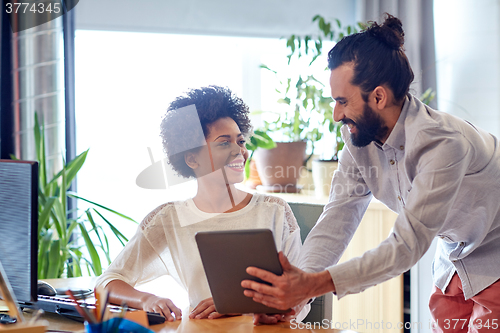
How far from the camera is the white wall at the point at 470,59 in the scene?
2297mm

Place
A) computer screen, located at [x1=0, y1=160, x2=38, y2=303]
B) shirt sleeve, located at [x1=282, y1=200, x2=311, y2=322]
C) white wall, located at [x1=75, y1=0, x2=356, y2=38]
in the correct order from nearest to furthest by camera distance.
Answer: computer screen, located at [x1=0, y1=160, x2=38, y2=303], shirt sleeve, located at [x1=282, y1=200, x2=311, y2=322], white wall, located at [x1=75, y1=0, x2=356, y2=38]

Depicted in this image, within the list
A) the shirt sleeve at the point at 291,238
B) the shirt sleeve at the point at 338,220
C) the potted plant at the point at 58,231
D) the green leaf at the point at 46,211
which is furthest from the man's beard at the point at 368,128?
the green leaf at the point at 46,211

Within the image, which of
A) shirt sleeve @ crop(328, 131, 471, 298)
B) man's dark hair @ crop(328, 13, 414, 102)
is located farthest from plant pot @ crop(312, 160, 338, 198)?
shirt sleeve @ crop(328, 131, 471, 298)

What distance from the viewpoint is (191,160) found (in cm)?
143

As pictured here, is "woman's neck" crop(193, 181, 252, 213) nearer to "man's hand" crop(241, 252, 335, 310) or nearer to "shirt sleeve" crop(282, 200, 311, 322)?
"shirt sleeve" crop(282, 200, 311, 322)

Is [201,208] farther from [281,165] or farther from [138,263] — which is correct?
[281,165]

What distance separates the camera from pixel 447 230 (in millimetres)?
1216

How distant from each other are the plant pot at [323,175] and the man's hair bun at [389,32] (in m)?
0.99

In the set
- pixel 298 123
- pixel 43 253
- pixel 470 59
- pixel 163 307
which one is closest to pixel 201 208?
pixel 163 307

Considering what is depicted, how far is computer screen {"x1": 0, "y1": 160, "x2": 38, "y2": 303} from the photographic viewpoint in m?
0.79

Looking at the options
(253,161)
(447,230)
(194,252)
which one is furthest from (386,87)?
(253,161)

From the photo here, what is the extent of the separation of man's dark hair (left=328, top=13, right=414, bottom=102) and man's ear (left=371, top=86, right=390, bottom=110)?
0.04 feet

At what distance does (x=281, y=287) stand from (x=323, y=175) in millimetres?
1324

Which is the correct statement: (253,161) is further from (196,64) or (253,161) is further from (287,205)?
(287,205)
